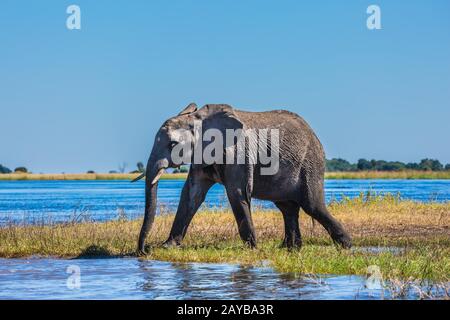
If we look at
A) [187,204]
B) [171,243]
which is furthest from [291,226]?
[171,243]

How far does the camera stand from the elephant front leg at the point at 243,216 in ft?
50.1

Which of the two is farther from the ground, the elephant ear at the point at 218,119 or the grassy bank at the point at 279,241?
the elephant ear at the point at 218,119

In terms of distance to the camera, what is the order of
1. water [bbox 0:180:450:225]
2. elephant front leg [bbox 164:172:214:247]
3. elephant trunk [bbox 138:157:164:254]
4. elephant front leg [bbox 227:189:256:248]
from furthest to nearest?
water [bbox 0:180:450:225] < elephant front leg [bbox 164:172:214:247] < elephant front leg [bbox 227:189:256:248] < elephant trunk [bbox 138:157:164:254]

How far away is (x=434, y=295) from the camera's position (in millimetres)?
10594

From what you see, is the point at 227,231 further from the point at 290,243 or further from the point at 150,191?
the point at 150,191

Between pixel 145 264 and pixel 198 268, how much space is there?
39.7 inches

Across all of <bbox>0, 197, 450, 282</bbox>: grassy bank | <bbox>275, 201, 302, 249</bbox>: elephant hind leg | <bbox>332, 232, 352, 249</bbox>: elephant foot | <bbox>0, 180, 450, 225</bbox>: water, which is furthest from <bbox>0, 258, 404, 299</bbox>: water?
<bbox>0, 180, 450, 225</bbox>: water

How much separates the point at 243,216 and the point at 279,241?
224 cm

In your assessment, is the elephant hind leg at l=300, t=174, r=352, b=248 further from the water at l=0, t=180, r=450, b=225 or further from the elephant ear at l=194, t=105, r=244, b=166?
the water at l=0, t=180, r=450, b=225

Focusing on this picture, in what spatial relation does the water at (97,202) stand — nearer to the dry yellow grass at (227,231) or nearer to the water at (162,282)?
the dry yellow grass at (227,231)

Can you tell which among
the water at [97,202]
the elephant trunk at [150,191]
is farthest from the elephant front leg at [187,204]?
the water at [97,202]

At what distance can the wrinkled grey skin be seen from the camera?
15297mm

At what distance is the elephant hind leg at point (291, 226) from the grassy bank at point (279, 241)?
33 cm
